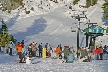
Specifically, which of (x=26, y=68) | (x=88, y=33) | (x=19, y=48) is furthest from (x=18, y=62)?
(x=88, y=33)

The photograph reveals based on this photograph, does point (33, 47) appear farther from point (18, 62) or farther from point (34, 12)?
point (34, 12)

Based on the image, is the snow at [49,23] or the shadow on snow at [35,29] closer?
the snow at [49,23]

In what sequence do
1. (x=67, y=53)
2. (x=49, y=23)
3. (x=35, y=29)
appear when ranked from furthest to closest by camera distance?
(x=49, y=23) < (x=35, y=29) < (x=67, y=53)

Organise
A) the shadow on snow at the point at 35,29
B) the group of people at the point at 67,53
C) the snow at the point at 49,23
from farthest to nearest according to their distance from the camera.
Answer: the shadow on snow at the point at 35,29 < the snow at the point at 49,23 < the group of people at the point at 67,53

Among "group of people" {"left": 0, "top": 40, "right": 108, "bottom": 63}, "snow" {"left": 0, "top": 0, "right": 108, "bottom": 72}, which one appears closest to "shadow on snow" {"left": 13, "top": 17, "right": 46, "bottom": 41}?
"snow" {"left": 0, "top": 0, "right": 108, "bottom": 72}

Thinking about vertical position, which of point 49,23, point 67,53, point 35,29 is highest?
point 49,23

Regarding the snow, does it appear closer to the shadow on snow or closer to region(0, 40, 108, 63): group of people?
the shadow on snow

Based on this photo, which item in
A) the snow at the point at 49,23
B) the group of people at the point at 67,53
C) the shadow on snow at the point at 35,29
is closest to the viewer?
the group of people at the point at 67,53

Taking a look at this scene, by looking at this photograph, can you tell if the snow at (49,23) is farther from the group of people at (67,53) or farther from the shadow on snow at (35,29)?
the group of people at (67,53)

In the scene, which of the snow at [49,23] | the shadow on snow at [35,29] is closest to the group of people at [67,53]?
the snow at [49,23]

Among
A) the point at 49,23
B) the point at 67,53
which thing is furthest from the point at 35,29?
the point at 67,53

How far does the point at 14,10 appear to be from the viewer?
2931 inches

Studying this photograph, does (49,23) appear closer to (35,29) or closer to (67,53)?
(35,29)

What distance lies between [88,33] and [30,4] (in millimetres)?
40004
